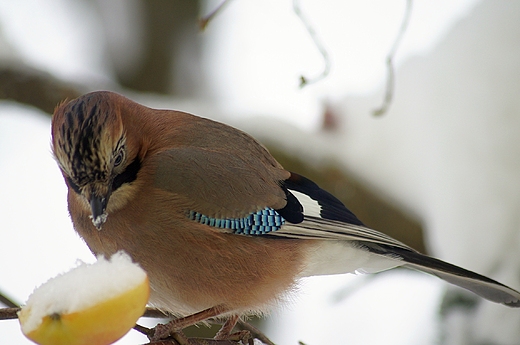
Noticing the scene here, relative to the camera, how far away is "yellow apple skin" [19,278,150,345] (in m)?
1.21

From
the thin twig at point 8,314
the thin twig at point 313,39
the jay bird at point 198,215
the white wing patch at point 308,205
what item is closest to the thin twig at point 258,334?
the jay bird at point 198,215

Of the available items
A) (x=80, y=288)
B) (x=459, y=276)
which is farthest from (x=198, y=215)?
(x=459, y=276)

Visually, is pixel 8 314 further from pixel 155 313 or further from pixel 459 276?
pixel 459 276

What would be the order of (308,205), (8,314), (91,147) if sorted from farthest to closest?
(308,205), (91,147), (8,314)

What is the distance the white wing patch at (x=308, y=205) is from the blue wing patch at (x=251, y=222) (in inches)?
5.0

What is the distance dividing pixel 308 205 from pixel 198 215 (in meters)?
0.44

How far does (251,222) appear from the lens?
2.03 meters

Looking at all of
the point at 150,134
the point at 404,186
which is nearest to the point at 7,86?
the point at 150,134

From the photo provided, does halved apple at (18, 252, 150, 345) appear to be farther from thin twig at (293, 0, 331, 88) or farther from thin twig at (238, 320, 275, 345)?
thin twig at (293, 0, 331, 88)

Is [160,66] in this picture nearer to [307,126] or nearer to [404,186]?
[307,126]

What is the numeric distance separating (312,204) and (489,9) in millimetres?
1536

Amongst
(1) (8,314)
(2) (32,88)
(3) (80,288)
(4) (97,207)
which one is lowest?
(1) (8,314)

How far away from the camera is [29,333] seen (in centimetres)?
121

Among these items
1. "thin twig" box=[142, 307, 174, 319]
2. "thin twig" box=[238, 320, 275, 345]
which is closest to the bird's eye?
A: "thin twig" box=[142, 307, 174, 319]
